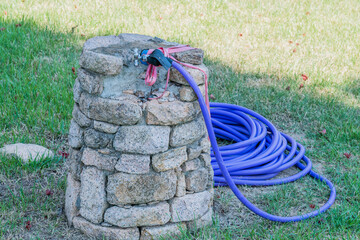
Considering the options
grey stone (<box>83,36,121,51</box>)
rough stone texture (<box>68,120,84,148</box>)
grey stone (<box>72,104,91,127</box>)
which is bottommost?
rough stone texture (<box>68,120,84,148</box>)

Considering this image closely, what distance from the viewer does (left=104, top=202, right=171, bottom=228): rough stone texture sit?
236 centimetres

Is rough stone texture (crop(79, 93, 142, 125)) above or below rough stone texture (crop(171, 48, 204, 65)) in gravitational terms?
below

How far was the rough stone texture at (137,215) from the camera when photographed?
236 centimetres

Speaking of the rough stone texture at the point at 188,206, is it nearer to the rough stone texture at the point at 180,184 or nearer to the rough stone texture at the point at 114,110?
the rough stone texture at the point at 180,184

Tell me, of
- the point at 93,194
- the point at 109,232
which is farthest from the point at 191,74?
the point at 109,232

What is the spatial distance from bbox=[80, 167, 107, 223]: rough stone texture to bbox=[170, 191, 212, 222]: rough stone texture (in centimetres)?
40

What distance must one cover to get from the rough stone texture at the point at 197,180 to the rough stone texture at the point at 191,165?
2cm

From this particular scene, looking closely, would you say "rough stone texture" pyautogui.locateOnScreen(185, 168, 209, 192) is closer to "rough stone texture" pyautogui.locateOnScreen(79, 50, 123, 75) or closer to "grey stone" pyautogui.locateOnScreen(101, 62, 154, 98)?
"grey stone" pyautogui.locateOnScreen(101, 62, 154, 98)

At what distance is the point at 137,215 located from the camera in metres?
2.36

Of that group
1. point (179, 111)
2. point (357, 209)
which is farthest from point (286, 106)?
point (179, 111)

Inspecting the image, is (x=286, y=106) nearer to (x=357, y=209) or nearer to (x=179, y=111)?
(x=357, y=209)

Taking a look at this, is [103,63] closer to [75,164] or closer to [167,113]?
[167,113]

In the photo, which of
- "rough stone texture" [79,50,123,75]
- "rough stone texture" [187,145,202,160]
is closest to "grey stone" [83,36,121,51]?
"rough stone texture" [79,50,123,75]

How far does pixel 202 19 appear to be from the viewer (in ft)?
20.3
